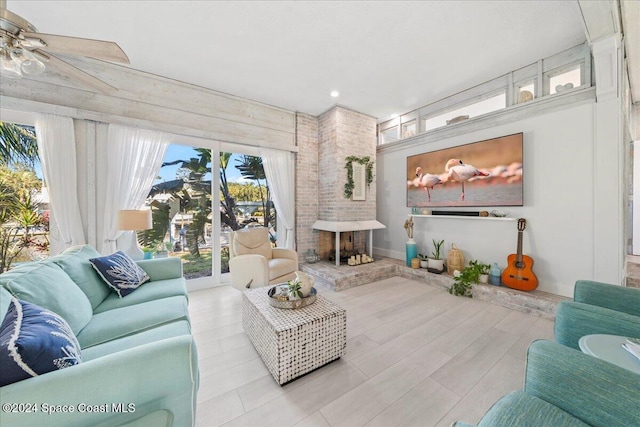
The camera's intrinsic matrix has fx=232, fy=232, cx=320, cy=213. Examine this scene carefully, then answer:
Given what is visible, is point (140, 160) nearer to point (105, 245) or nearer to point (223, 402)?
point (105, 245)

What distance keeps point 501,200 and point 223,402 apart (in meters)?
3.96

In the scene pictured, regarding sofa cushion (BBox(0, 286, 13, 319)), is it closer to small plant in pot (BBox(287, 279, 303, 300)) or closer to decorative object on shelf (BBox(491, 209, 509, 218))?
small plant in pot (BBox(287, 279, 303, 300))

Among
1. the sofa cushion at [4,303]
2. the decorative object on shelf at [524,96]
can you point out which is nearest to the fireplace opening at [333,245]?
the decorative object on shelf at [524,96]

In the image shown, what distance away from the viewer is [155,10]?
2168 millimetres

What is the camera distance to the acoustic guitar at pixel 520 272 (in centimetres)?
297

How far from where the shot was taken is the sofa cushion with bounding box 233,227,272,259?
3.46 metres

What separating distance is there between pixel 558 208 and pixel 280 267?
367 centimetres

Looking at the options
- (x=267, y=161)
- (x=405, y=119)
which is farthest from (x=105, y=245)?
(x=405, y=119)

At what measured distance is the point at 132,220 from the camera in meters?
2.68

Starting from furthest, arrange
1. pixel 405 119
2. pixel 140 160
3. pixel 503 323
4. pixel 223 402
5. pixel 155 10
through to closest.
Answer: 1. pixel 405 119
2. pixel 140 160
3. pixel 503 323
4. pixel 155 10
5. pixel 223 402

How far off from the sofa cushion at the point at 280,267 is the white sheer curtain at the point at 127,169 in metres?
1.96

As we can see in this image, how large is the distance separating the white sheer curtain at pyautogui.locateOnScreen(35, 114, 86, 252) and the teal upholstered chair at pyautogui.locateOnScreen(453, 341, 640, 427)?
3932 millimetres

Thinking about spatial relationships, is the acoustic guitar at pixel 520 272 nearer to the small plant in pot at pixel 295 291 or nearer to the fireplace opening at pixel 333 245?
the fireplace opening at pixel 333 245

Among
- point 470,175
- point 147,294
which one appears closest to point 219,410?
point 147,294
